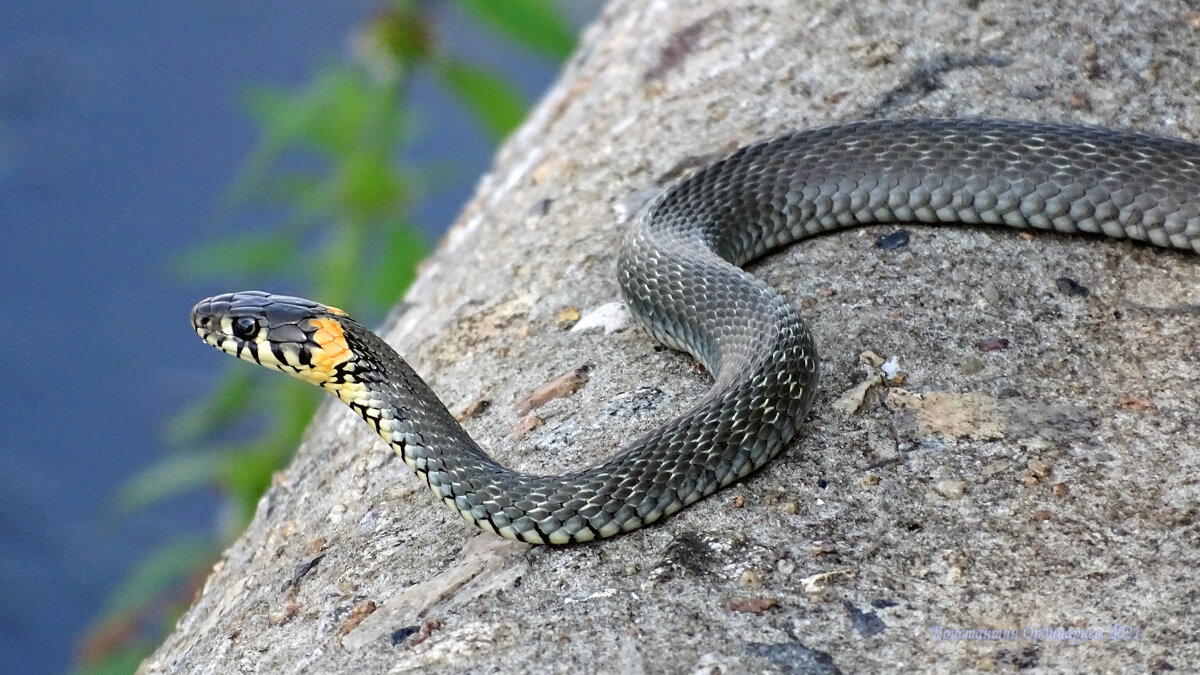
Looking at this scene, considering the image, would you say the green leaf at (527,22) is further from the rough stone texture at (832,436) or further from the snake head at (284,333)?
the snake head at (284,333)

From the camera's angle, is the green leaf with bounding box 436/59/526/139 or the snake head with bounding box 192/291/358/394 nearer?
the snake head with bounding box 192/291/358/394

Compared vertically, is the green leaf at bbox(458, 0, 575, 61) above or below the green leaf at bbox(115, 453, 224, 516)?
above

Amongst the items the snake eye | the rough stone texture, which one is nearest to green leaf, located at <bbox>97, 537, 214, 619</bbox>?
the rough stone texture

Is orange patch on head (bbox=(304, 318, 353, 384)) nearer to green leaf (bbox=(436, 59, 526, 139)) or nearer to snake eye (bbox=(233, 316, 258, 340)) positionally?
snake eye (bbox=(233, 316, 258, 340))

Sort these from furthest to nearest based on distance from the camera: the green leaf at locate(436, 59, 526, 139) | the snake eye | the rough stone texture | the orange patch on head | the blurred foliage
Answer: the green leaf at locate(436, 59, 526, 139)
the blurred foliage
the snake eye
the orange patch on head
the rough stone texture

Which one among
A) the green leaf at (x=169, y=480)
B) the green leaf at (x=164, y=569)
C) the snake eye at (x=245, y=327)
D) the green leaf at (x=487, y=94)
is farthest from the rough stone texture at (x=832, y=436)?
the green leaf at (x=164, y=569)

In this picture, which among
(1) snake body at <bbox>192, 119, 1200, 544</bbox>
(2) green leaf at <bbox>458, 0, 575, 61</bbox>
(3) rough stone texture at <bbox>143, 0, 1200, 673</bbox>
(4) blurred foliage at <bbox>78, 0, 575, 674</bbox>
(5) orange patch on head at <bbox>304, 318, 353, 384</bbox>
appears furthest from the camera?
(4) blurred foliage at <bbox>78, 0, 575, 674</bbox>

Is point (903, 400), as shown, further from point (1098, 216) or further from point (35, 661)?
point (35, 661)
